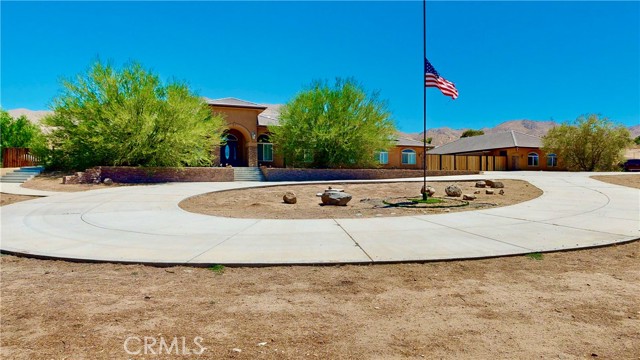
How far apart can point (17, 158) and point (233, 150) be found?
17.9 metres

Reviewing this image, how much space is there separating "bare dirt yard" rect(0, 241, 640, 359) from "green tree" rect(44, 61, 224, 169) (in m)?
18.6

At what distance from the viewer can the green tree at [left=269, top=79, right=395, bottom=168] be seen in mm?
28469

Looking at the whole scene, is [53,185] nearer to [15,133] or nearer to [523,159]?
[15,133]

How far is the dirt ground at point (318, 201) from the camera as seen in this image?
36.1 feet

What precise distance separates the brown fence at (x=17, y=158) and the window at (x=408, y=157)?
35.1 meters

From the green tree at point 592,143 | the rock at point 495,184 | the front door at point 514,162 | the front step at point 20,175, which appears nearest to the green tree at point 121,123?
the front step at point 20,175

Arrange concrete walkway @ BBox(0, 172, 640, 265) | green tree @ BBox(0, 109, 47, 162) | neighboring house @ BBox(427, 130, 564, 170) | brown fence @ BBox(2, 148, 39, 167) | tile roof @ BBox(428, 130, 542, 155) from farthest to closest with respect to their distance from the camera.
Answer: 1. green tree @ BBox(0, 109, 47, 162)
2. tile roof @ BBox(428, 130, 542, 155)
3. neighboring house @ BBox(427, 130, 564, 170)
4. brown fence @ BBox(2, 148, 39, 167)
5. concrete walkway @ BBox(0, 172, 640, 265)

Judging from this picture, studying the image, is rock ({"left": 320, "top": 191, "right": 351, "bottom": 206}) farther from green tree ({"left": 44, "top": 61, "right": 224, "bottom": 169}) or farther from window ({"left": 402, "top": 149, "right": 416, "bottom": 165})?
window ({"left": 402, "top": 149, "right": 416, "bottom": 165})

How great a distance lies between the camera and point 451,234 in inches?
283

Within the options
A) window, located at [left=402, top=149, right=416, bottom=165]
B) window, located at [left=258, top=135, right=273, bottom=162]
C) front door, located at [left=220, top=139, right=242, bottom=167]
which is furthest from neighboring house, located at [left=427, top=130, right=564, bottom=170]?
front door, located at [left=220, top=139, right=242, bottom=167]

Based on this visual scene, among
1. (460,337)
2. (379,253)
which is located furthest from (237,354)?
(379,253)

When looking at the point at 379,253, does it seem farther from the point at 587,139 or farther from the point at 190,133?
the point at 587,139

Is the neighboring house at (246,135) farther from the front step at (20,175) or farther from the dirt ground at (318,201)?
the front step at (20,175)

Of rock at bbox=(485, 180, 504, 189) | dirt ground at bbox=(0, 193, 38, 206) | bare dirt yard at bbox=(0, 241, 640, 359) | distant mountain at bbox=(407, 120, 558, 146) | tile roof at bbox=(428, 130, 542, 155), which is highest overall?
distant mountain at bbox=(407, 120, 558, 146)
